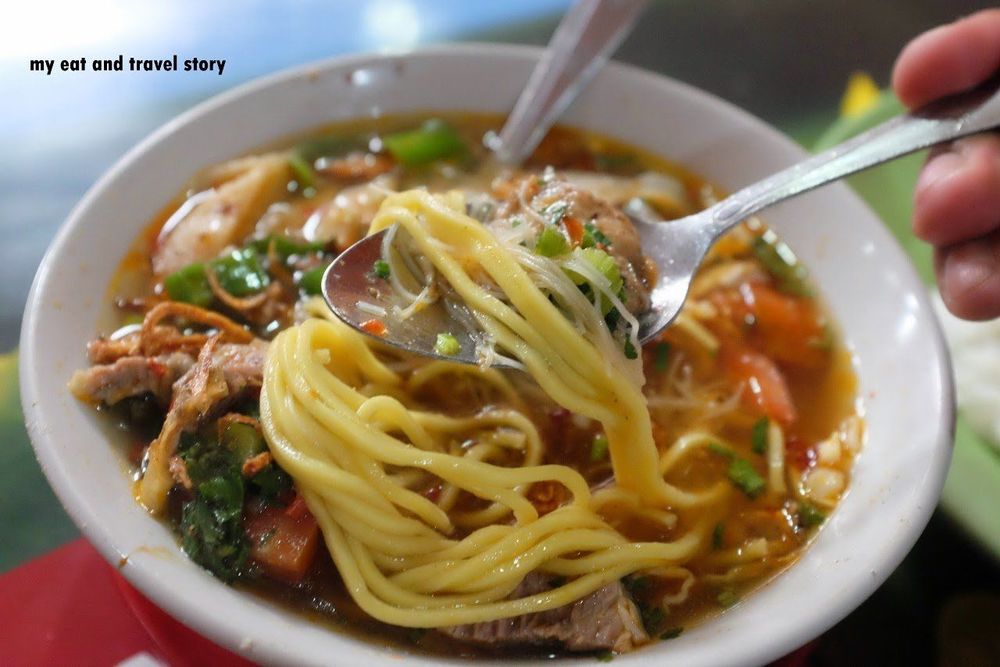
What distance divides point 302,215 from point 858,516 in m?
2.05

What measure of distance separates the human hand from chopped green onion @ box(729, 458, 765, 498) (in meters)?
0.72

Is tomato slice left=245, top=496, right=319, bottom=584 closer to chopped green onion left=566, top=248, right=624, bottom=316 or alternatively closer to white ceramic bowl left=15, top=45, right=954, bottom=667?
white ceramic bowl left=15, top=45, right=954, bottom=667

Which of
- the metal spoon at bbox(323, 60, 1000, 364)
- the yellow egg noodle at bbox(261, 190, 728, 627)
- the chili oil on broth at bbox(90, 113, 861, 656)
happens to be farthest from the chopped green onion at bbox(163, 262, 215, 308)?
the metal spoon at bbox(323, 60, 1000, 364)

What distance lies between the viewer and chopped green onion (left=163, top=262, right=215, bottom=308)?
8.60 ft

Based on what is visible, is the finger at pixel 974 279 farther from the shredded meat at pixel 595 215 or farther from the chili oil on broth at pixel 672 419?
the shredded meat at pixel 595 215

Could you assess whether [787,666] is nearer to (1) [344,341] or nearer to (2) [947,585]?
(2) [947,585]

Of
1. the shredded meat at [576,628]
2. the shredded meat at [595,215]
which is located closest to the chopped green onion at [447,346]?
the shredded meat at [595,215]

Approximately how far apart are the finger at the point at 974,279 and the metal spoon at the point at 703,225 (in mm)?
312

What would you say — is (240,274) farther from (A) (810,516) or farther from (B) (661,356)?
(A) (810,516)

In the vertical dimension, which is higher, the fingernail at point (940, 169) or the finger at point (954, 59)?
the finger at point (954, 59)

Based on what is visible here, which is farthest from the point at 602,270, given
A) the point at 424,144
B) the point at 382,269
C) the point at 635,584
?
the point at 424,144

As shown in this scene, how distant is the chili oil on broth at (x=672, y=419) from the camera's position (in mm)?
2123

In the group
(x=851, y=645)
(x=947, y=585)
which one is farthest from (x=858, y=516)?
(x=947, y=585)

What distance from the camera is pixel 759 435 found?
105 inches
